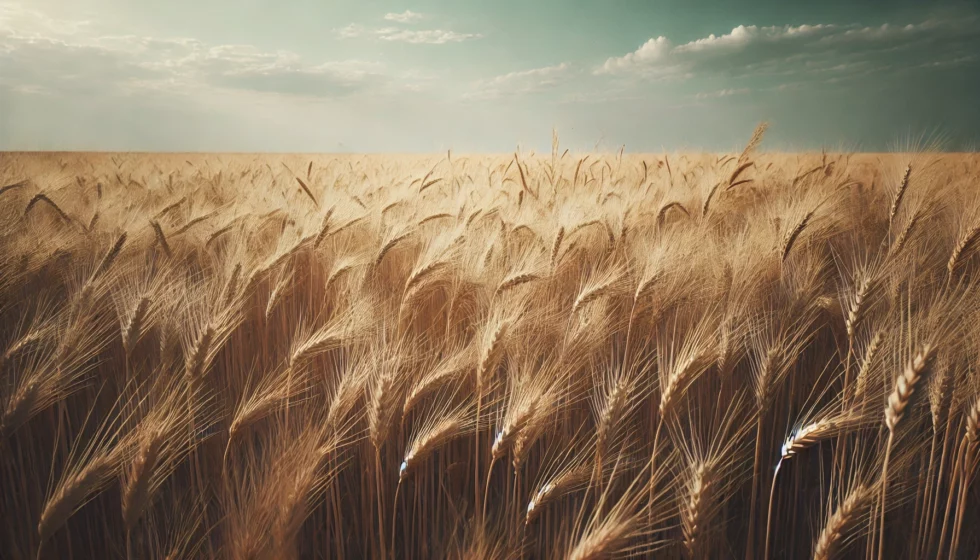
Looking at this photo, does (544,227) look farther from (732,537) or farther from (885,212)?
(885,212)

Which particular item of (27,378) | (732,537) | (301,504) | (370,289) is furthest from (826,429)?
(27,378)

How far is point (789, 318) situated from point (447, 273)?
1.27 meters

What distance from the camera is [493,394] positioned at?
66.7 inches

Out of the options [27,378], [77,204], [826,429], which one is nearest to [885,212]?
[826,429]

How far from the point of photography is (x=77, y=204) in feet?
10.0

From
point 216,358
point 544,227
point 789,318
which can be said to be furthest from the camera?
point 544,227

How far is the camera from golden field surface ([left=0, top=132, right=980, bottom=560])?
1.11 m

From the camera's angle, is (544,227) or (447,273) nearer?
(447,273)

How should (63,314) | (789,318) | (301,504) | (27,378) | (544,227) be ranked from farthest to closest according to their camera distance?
1. (544,227)
2. (789,318)
3. (63,314)
4. (27,378)
5. (301,504)

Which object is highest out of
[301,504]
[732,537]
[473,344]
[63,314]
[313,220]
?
[313,220]

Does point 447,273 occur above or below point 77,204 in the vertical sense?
below

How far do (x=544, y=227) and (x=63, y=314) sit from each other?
1844 mm

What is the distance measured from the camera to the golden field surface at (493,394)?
1.11 meters

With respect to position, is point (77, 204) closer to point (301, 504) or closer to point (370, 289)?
point (370, 289)
